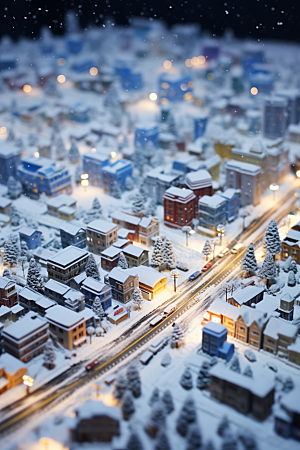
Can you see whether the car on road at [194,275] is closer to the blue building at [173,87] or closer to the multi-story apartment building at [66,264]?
the multi-story apartment building at [66,264]

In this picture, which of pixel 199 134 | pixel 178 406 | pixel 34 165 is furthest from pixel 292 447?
pixel 199 134

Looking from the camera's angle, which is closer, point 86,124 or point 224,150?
point 224,150

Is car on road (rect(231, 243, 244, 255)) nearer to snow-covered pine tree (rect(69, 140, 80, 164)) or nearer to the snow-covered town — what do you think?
the snow-covered town

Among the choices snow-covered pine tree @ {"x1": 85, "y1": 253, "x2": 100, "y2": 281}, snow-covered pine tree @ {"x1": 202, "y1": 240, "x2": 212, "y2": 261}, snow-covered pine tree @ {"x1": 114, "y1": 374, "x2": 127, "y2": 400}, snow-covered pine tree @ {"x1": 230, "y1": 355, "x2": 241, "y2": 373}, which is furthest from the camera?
snow-covered pine tree @ {"x1": 202, "y1": 240, "x2": 212, "y2": 261}

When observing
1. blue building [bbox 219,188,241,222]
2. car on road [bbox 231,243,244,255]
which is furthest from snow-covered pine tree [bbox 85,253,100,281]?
blue building [bbox 219,188,241,222]

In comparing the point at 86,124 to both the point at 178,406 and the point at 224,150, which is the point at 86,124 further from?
the point at 178,406
